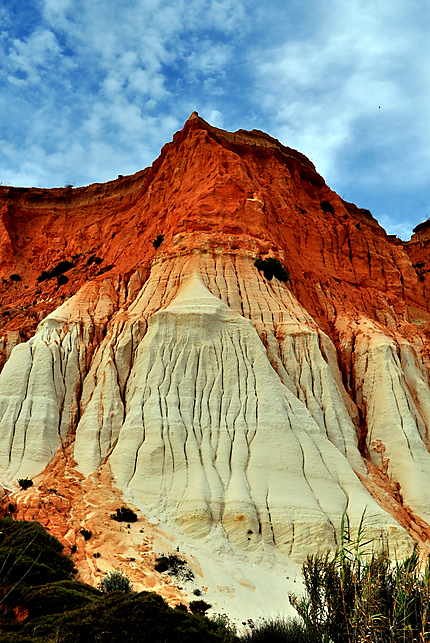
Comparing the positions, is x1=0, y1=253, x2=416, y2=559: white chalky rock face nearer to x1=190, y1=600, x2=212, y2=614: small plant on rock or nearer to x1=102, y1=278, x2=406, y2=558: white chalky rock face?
x1=102, y1=278, x2=406, y2=558: white chalky rock face

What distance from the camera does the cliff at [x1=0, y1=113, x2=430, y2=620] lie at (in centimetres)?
2588

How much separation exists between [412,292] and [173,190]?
18960mm

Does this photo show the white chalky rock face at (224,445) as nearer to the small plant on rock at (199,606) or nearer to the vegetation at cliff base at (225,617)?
the small plant on rock at (199,606)

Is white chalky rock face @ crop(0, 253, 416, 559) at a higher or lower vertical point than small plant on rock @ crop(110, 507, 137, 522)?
higher

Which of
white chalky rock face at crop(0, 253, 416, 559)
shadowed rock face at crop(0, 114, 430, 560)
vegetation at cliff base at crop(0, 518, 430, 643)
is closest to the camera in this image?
vegetation at cliff base at crop(0, 518, 430, 643)

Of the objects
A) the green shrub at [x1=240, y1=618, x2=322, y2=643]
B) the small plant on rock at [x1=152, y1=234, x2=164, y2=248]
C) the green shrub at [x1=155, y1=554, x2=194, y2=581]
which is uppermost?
the small plant on rock at [x1=152, y1=234, x2=164, y2=248]

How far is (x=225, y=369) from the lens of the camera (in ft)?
102

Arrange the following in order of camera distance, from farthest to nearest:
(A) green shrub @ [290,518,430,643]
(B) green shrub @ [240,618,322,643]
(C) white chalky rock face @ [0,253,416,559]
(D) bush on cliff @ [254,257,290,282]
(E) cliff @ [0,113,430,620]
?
(D) bush on cliff @ [254,257,290,282]
(E) cliff @ [0,113,430,620]
(C) white chalky rock face @ [0,253,416,559]
(B) green shrub @ [240,618,322,643]
(A) green shrub @ [290,518,430,643]

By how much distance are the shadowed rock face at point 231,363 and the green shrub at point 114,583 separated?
13.4ft

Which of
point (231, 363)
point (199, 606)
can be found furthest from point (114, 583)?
point (231, 363)

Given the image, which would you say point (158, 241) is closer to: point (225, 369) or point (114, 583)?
point (225, 369)

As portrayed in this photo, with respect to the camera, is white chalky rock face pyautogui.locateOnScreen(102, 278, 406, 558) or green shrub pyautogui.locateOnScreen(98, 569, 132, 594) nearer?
green shrub pyautogui.locateOnScreen(98, 569, 132, 594)

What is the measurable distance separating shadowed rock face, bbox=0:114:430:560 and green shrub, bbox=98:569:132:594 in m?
4.10

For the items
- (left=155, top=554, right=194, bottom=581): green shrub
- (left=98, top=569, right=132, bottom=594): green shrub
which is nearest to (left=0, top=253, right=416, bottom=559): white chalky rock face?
(left=155, top=554, right=194, bottom=581): green shrub
